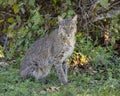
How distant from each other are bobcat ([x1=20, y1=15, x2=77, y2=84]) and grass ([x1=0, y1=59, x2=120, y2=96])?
17cm

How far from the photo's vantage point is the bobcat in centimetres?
671

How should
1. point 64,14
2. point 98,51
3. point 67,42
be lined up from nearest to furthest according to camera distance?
point 67,42
point 64,14
point 98,51

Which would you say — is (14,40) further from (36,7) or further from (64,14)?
(64,14)

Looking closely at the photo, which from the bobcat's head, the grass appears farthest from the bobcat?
the grass

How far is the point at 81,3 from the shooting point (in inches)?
324

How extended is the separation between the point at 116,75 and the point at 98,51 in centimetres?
110

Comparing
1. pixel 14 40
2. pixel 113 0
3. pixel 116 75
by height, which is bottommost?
pixel 116 75

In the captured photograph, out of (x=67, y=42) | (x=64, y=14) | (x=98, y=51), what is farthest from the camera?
(x=98, y=51)

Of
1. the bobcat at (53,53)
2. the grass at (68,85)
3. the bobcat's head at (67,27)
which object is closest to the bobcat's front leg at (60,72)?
the bobcat at (53,53)

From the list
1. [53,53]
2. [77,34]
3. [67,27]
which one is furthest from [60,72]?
[77,34]

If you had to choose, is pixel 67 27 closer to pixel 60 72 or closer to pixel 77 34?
pixel 60 72

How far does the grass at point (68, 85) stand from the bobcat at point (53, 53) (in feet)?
0.54

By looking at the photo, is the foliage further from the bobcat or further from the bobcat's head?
the bobcat's head

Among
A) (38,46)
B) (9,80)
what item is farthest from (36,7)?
(9,80)
